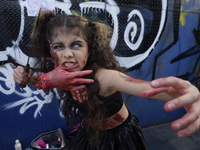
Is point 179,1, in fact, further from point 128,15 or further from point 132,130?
point 132,130

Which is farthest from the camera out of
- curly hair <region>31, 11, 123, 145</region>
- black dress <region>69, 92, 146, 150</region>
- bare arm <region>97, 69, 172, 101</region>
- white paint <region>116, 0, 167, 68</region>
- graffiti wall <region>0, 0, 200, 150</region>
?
white paint <region>116, 0, 167, 68</region>

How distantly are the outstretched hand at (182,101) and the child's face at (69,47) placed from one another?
0.61m

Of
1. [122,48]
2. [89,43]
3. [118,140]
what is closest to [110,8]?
[122,48]

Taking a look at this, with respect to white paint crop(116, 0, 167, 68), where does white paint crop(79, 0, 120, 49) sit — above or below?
above

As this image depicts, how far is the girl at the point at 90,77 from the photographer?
3.01 ft

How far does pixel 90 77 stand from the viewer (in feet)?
3.31

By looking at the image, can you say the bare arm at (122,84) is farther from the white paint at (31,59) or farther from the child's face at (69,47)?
the white paint at (31,59)

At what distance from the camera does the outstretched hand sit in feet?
1.51

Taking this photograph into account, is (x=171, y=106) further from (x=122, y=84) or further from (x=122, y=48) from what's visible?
(x=122, y=48)

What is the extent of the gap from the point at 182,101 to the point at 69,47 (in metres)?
0.79

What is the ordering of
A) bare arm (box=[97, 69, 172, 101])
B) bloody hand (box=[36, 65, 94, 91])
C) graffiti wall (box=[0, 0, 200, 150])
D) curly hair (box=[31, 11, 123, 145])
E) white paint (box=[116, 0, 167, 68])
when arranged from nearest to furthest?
bare arm (box=[97, 69, 172, 101]) < bloody hand (box=[36, 65, 94, 91]) < curly hair (box=[31, 11, 123, 145]) < graffiti wall (box=[0, 0, 200, 150]) < white paint (box=[116, 0, 167, 68])

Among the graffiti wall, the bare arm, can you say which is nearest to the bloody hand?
the bare arm

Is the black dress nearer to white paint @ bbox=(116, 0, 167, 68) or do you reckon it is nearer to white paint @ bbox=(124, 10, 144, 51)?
white paint @ bbox=(116, 0, 167, 68)

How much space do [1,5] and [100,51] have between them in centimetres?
162
